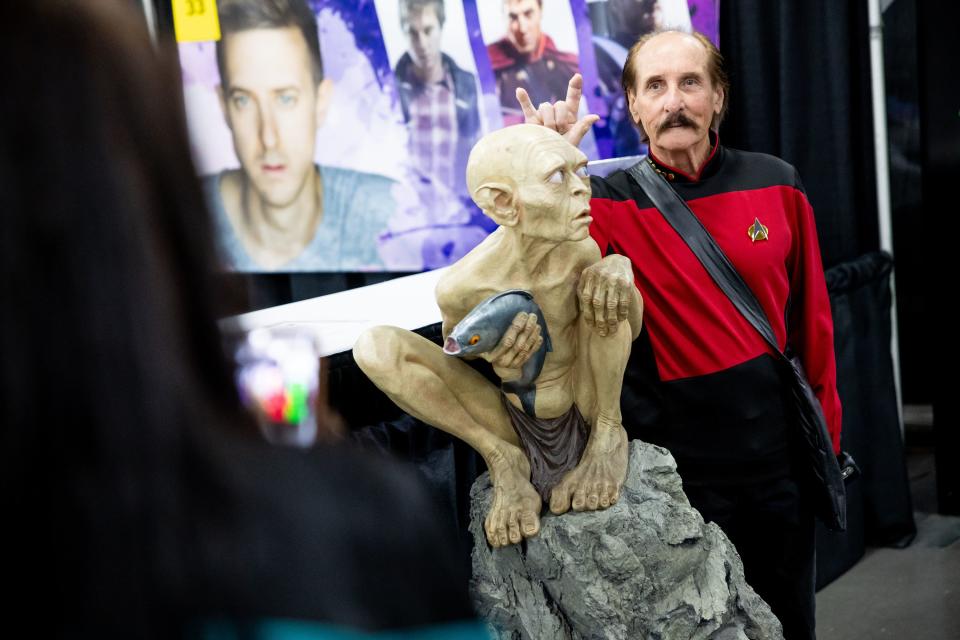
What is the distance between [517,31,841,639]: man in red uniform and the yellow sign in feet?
4.38

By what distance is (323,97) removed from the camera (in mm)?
3299

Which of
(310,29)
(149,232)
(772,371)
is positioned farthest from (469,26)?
(149,232)

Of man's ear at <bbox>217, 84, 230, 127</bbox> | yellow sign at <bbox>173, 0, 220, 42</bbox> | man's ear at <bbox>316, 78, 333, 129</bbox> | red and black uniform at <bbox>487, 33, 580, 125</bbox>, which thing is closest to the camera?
yellow sign at <bbox>173, 0, 220, 42</bbox>

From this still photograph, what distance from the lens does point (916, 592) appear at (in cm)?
356

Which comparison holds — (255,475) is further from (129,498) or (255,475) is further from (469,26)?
(469,26)

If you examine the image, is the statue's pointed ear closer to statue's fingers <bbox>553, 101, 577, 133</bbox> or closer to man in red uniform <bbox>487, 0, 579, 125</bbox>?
statue's fingers <bbox>553, 101, 577, 133</bbox>

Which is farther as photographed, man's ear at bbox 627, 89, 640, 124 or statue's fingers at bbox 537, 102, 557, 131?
man's ear at bbox 627, 89, 640, 124

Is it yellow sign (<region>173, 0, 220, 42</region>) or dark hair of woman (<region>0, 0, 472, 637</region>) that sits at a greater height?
yellow sign (<region>173, 0, 220, 42</region>)

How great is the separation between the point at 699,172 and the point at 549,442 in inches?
28.0

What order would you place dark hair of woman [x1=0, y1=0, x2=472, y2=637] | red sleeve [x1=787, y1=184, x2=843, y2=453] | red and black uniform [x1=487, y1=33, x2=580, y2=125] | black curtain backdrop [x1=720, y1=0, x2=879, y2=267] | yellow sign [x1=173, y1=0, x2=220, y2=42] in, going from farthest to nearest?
black curtain backdrop [x1=720, y1=0, x2=879, y2=267] < red and black uniform [x1=487, y1=33, x2=580, y2=125] < yellow sign [x1=173, y1=0, x2=220, y2=42] < red sleeve [x1=787, y1=184, x2=843, y2=453] < dark hair of woman [x1=0, y1=0, x2=472, y2=637]

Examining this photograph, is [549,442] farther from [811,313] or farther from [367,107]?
[367,107]

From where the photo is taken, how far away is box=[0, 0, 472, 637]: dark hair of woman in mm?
A: 481

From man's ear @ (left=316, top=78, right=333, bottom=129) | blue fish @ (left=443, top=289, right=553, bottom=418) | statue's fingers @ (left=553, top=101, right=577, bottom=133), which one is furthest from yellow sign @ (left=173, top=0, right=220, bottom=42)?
blue fish @ (left=443, top=289, right=553, bottom=418)

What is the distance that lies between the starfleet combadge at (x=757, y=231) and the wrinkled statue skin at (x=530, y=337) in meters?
0.39
